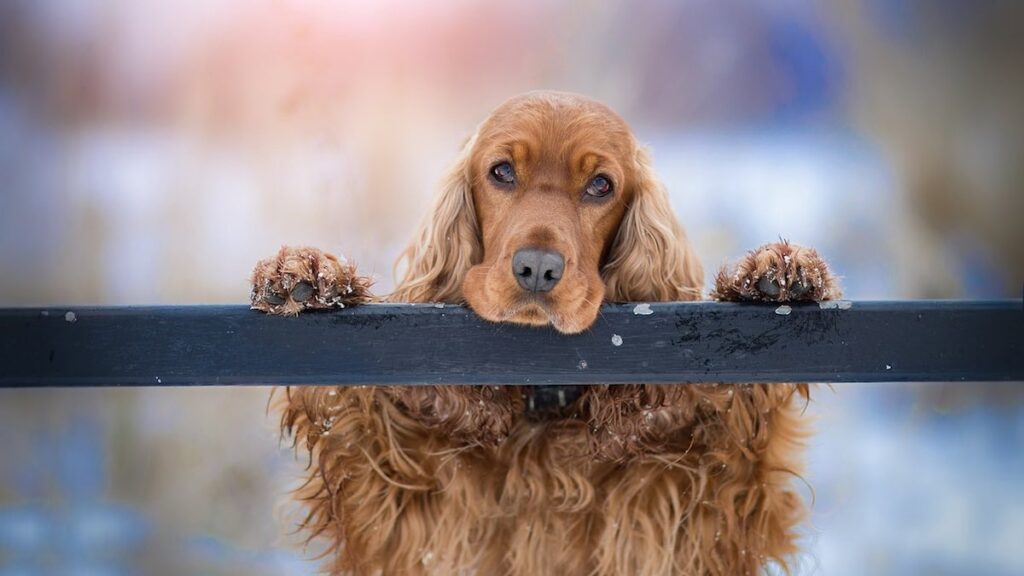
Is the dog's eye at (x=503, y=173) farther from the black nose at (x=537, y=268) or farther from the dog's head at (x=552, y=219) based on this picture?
the black nose at (x=537, y=268)

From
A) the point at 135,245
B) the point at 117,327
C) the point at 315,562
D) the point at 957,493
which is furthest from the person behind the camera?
the point at 135,245

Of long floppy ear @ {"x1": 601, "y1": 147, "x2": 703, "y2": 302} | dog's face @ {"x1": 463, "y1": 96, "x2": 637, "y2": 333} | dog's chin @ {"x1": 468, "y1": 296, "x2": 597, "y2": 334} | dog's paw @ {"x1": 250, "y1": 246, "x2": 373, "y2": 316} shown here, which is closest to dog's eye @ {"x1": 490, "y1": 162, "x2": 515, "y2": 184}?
dog's face @ {"x1": 463, "y1": 96, "x2": 637, "y2": 333}

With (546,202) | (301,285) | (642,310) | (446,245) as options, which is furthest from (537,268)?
(446,245)

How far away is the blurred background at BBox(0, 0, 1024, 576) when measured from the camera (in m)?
4.48

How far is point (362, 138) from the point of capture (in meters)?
4.93

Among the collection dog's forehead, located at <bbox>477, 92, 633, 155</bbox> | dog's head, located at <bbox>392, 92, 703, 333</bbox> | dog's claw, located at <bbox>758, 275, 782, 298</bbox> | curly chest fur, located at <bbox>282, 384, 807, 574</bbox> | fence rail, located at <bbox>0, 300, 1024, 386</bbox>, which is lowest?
curly chest fur, located at <bbox>282, 384, 807, 574</bbox>

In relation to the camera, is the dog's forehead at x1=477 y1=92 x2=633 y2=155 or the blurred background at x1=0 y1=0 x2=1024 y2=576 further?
the blurred background at x1=0 y1=0 x2=1024 y2=576

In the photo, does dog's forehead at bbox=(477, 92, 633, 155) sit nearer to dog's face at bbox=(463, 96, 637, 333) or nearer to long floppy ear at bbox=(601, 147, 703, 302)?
dog's face at bbox=(463, 96, 637, 333)

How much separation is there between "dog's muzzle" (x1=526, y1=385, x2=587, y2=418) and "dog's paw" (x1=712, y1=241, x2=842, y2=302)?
0.78 meters

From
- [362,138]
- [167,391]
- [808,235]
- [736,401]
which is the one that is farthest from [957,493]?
[167,391]

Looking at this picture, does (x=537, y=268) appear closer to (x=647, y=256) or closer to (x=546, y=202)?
(x=546, y=202)

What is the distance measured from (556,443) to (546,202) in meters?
0.72

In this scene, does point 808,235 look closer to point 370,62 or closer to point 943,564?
point 943,564

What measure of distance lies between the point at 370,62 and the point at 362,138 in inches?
14.6
